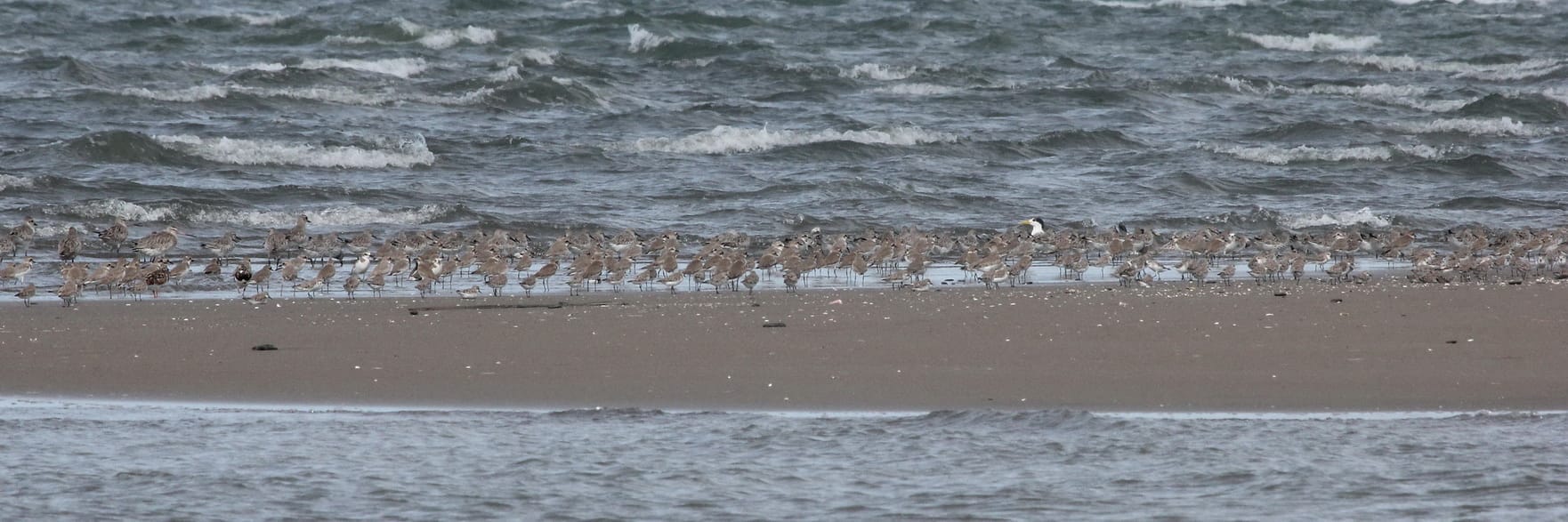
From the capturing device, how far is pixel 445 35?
32.4 meters

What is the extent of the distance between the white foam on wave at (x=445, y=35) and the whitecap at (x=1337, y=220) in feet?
60.1

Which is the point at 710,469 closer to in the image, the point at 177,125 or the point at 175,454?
the point at 175,454

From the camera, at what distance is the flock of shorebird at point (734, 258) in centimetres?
1203

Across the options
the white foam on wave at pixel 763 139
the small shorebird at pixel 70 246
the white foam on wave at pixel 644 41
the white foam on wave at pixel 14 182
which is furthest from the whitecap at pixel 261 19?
the small shorebird at pixel 70 246

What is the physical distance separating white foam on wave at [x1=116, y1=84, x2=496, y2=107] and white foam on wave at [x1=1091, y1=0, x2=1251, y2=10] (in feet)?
64.6

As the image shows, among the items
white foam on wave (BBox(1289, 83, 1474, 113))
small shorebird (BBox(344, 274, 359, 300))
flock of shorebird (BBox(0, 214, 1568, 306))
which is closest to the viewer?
small shorebird (BBox(344, 274, 359, 300))

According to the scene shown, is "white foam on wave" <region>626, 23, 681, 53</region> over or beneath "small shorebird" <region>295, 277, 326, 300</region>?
over

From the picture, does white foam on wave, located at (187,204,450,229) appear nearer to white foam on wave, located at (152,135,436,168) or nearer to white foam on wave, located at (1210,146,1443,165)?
white foam on wave, located at (152,135,436,168)

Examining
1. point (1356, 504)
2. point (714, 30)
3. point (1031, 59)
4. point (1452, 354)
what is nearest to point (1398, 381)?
point (1452, 354)

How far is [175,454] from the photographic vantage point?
693cm

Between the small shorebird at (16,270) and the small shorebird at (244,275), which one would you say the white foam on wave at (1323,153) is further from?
the small shorebird at (16,270)

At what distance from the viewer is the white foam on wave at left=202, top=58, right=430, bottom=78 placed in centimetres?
2755

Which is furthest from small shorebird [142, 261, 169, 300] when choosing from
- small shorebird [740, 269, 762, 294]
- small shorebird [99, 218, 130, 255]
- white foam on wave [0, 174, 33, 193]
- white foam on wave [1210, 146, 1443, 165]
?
white foam on wave [1210, 146, 1443, 165]

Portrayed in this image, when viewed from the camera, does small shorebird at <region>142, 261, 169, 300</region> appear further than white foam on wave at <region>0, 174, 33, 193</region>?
No
